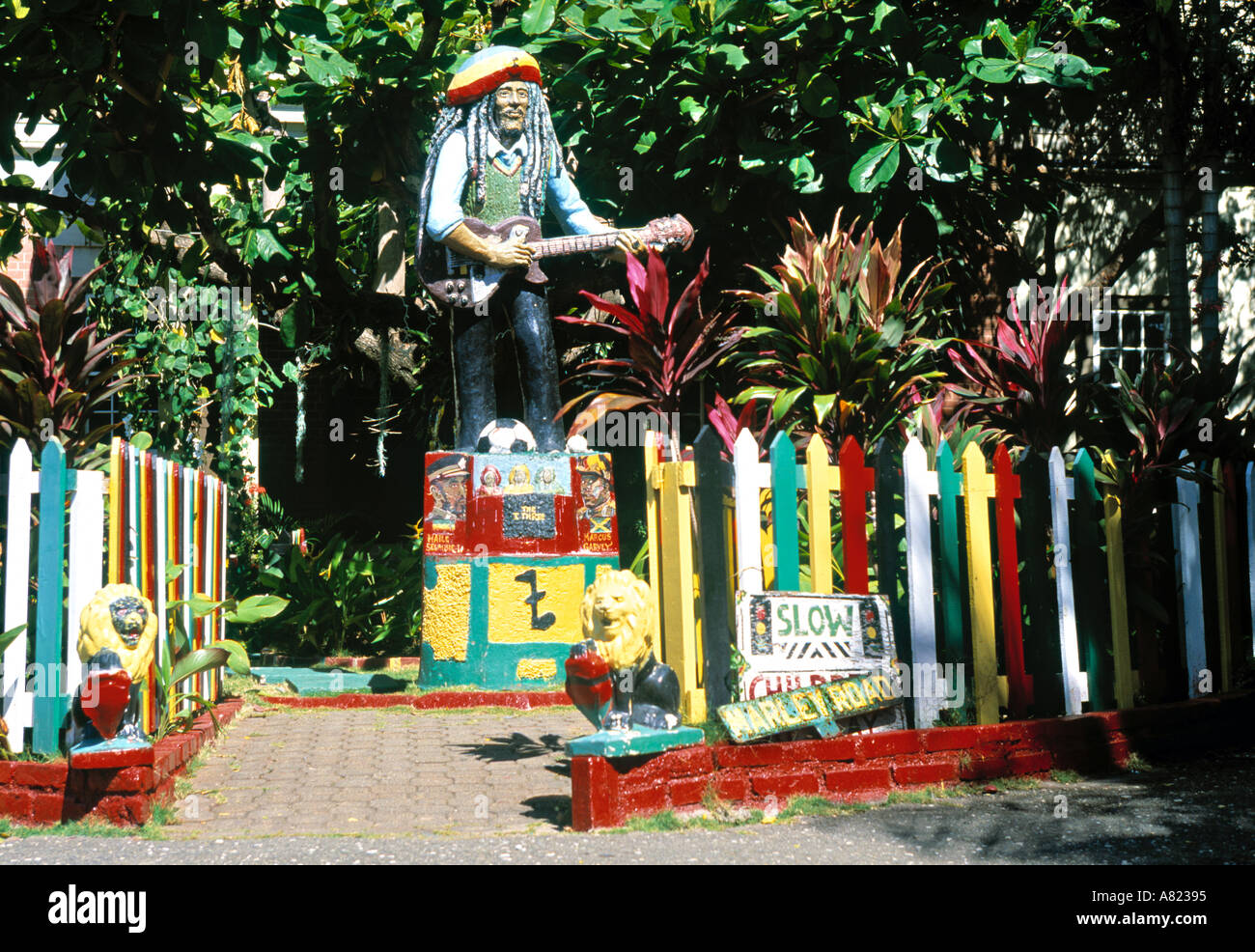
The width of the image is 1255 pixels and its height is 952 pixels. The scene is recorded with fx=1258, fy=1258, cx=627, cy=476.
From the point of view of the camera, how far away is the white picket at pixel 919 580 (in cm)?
492

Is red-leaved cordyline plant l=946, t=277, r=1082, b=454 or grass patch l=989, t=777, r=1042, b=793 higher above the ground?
red-leaved cordyline plant l=946, t=277, r=1082, b=454

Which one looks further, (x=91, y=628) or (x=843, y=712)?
(x=843, y=712)

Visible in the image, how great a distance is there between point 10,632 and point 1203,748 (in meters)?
4.80

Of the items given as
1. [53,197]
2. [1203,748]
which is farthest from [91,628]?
[53,197]

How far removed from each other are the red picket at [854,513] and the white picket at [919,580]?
17cm

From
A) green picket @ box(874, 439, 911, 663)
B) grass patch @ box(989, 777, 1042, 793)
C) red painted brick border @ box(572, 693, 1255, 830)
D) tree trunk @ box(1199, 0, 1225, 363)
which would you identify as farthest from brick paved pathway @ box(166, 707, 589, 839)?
tree trunk @ box(1199, 0, 1225, 363)

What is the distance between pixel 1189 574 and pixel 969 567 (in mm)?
1250

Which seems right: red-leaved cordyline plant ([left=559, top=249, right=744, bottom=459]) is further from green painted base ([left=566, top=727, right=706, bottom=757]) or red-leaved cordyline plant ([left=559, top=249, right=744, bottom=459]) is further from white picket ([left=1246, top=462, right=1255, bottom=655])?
green painted base ([left=566, top=727, right=706, bottom=757])

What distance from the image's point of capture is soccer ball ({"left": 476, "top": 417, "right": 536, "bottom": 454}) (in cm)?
747

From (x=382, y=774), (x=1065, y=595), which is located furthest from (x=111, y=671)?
(x=1065, y=595)

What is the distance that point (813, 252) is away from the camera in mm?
6285

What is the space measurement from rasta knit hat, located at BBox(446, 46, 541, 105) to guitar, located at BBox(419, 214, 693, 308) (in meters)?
0.75

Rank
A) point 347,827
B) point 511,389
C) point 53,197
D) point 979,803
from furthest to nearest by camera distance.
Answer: point 511,389 < point 53,197 < point 979,803 < point 347,827

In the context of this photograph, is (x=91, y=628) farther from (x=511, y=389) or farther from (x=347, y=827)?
(x=511, y=389)
